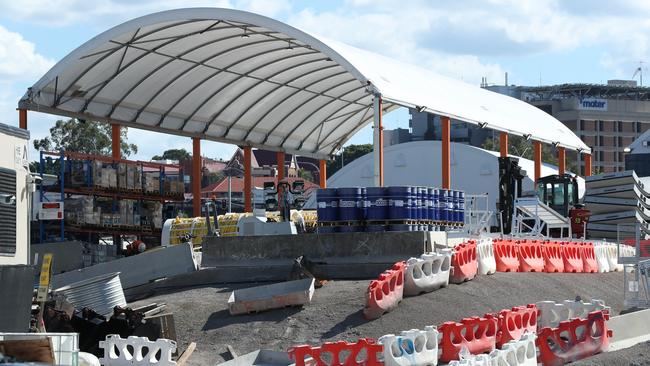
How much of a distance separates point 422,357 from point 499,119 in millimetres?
30826

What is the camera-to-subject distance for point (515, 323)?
21531 mm

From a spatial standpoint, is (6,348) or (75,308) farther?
(75,308)

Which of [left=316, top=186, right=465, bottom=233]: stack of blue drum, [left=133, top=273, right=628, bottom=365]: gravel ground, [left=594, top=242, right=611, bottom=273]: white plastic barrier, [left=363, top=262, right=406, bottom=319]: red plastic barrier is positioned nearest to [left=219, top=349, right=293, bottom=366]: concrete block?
[left=133, top=273, right=628, bottom=365]: gravel ground

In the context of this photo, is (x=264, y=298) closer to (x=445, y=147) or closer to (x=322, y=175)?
(x=445, y=147)

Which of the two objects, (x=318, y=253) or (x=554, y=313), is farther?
(x=318, y=253)

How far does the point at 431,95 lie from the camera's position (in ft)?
137

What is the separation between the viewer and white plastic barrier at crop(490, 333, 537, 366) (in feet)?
59.3

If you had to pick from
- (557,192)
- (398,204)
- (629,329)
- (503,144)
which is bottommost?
(629,329)

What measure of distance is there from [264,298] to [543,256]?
10.2m

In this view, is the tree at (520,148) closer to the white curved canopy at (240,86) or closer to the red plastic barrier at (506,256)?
the white curved canopy at (240,86)

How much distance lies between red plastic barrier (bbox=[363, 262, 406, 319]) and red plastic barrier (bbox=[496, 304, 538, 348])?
2.34 meters

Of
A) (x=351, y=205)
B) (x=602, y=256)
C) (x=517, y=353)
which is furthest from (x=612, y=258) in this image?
(x=517, y=353)

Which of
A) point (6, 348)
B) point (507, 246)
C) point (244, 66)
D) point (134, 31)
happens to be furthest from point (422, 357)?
point (244, 66)

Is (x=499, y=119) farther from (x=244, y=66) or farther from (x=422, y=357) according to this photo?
(x=422, y=357)
